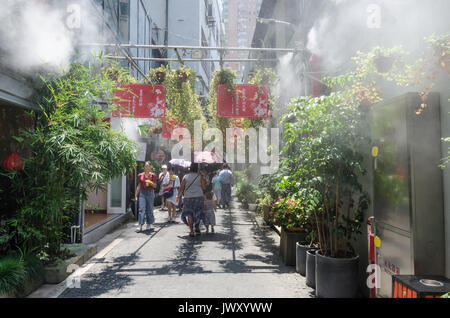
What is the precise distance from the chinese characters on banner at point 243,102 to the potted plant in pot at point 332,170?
339 centimetres

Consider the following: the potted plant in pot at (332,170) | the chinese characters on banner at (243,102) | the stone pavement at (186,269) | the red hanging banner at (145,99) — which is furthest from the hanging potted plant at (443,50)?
the red hanging banner at (145,99)

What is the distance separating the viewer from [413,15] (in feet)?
14.1

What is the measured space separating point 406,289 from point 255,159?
28.8 feet

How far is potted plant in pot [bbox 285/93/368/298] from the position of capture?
442cm

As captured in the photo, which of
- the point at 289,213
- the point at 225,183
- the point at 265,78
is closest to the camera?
the point at 289,213

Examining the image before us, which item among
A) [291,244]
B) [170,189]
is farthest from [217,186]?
[291,244]

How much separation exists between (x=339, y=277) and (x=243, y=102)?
199 inches

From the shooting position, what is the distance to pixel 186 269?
20.5 ft

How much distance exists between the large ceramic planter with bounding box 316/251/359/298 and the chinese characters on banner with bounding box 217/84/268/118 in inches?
179

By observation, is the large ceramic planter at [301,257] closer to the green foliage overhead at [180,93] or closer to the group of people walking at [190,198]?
the group of people walking at [190,198]

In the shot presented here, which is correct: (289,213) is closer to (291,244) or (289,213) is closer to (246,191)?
(291,244)

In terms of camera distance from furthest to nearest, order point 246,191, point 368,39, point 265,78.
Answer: point 246,191 < point 265,78 < point 368,39

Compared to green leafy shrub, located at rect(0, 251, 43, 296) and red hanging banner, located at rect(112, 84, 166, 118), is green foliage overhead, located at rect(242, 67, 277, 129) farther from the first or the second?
green leafy shrub, located at rect(0, 251, 43, 296)
